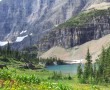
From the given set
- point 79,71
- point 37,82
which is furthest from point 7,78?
point 79,71

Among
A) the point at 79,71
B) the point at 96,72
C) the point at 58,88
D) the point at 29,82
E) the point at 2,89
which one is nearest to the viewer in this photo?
the point at 2,89

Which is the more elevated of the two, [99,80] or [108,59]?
[108,59]

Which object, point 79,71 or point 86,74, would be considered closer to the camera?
point 86,74

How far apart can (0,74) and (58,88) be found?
23.5 ft

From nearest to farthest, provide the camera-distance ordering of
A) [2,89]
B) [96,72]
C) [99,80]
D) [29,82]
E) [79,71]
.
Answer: [2,89] < [29,82] < [99,80] < [96,72] < [79,71]

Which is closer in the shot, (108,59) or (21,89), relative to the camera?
(21,89)

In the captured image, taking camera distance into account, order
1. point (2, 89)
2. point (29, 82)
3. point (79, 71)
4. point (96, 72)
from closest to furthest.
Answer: point (2, 89) < point (29, 82) < point (96, 72) < point (79, 71)

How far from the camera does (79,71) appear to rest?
164 m

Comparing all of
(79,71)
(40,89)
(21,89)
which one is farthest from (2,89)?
(79,71)

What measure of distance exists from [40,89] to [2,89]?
2.68 m

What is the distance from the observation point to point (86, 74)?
502 ft

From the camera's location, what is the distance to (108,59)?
141625mm

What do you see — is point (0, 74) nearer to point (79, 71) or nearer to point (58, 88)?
point (58, 88)

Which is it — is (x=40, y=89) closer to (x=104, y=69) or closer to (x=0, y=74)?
(x=0, y=74)
